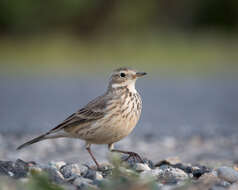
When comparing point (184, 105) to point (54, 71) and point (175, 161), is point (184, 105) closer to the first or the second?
point (54, 71)

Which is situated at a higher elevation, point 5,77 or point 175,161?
point 175,161

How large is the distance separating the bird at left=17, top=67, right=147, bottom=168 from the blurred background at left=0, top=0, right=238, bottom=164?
1.86 m

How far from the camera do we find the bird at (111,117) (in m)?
7.28

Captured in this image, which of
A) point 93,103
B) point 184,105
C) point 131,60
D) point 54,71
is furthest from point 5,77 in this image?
point 93,103

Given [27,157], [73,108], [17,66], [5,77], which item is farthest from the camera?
[17,66]

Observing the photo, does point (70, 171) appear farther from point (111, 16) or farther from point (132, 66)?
point (111, 16)

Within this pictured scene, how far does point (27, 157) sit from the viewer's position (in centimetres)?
979

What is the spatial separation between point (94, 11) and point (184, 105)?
51.9 feet

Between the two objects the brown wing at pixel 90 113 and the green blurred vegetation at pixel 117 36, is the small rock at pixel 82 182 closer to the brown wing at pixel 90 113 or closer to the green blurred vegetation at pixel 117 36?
the brown wing at pixel 90 113

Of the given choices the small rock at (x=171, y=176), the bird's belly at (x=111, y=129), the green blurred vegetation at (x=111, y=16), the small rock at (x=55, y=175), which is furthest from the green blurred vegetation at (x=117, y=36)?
the small rock at (x=55, y=175)

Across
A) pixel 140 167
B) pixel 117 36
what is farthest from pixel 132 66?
pixel 140 167

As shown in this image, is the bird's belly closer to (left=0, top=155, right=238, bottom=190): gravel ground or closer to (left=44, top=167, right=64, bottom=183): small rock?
(left=0, top=155, right=238, bottom=190): gravel ground

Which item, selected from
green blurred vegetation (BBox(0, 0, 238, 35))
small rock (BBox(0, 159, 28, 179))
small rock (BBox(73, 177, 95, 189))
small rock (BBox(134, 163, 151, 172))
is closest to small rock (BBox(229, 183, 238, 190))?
small rock (BBox(134, 163, 151, 172))

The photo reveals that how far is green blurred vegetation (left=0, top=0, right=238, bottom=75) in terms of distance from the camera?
25891 mm
